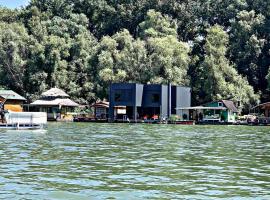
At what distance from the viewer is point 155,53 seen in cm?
8856

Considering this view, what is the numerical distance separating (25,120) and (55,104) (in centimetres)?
3643

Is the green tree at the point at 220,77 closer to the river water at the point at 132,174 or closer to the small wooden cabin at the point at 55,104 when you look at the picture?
the small wooden cabin at the point at 55,104

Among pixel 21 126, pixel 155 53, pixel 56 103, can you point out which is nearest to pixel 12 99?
pixel 56 103

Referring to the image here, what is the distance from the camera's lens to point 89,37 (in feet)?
339

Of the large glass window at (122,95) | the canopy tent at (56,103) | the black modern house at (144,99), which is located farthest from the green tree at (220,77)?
the canopy tent at (56,103)

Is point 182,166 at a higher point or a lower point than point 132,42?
lower

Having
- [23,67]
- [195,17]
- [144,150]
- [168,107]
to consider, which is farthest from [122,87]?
[144,150]

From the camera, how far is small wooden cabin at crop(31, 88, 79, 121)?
90.0 meters

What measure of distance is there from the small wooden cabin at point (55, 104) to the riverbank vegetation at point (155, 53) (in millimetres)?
2518

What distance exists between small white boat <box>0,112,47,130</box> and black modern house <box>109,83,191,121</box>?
32.9 m

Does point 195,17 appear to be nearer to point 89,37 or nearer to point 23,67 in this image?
point 89,37

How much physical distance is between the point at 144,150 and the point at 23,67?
227 feet

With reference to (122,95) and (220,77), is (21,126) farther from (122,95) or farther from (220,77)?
(220,77)

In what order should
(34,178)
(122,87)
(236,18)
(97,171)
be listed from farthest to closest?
1. (236,18)
2. (122,87)
3. (97,171)
4. (34,178)
